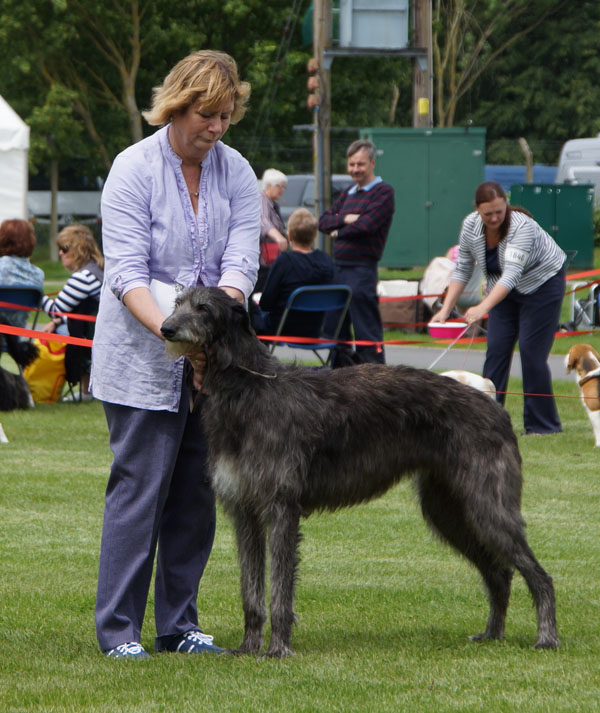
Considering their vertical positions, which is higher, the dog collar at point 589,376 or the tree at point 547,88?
the tree at point 547,88

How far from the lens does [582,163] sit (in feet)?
106

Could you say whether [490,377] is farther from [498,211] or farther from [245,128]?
[245,128]

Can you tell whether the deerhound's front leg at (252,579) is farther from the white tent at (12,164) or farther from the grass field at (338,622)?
the white tent at (12,164)

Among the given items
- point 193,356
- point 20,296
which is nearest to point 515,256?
point 20,296

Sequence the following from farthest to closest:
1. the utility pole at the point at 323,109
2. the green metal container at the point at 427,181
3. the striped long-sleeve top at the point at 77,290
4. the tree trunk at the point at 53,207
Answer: the tree trunk at the point at 53,207 → the green metal container at the point at 427,181 → the utility pole at the point at 323,109 → the striped long-sleeve top at the point at 77,290

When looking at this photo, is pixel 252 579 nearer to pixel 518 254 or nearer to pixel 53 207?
pixel 518 254

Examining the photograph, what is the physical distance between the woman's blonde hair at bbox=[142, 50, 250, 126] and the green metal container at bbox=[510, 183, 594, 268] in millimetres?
19465

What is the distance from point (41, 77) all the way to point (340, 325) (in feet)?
73.8

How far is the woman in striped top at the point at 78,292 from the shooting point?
10.8 metres

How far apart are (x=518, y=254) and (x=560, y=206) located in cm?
1518

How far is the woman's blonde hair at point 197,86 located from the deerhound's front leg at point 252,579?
154 cm

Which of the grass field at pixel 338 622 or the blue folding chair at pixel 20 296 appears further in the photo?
the blue folding chair at pixel 20 296

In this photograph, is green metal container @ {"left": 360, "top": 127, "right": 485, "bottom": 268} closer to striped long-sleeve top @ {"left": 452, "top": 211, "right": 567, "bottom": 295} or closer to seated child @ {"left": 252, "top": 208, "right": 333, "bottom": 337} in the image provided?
seated child @ {"left": 252, "top": 208, "right": 333, "bottom": 337}

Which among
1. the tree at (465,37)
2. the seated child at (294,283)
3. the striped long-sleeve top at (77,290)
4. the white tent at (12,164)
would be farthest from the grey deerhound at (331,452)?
the tree at (465,37)
